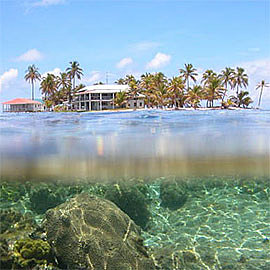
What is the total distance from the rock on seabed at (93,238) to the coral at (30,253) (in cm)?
37

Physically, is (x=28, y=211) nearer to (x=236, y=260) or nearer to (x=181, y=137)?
(x=181, y=137)

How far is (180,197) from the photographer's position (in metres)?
13.0

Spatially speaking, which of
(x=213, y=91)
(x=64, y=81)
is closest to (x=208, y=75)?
(x=213, y=91)

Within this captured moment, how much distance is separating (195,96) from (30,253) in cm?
6666

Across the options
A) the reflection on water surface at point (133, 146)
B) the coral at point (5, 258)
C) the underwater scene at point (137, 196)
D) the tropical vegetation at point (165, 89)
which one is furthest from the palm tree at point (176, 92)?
the coral at point (5, 258)

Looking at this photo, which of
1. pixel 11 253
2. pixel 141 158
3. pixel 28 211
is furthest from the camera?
pixel 141 158

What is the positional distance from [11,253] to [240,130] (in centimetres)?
1083

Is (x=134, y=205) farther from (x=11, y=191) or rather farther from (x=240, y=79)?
(x=240, y=79)

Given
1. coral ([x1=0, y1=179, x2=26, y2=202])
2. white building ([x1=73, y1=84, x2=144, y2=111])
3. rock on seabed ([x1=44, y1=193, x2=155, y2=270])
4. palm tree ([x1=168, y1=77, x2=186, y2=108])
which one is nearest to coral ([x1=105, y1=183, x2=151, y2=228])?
rock on seabed ([x1=44, y1=193, x2=155, y2=270])

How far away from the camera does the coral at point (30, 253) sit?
25.6 feet

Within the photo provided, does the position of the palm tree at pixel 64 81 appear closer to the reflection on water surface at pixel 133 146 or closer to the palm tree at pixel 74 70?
the palm tree at pixel 74 70

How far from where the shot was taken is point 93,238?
842 centimetres

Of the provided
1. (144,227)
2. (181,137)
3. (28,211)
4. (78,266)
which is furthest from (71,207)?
(181,137)

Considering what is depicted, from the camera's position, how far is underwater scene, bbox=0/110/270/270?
27.9ft
